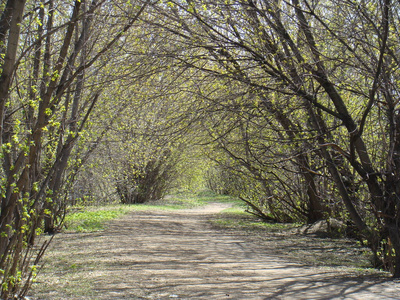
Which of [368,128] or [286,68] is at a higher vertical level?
[286,68]

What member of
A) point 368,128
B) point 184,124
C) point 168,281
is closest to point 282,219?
point 368,128

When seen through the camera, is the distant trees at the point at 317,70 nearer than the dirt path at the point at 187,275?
No

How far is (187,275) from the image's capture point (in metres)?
5.64

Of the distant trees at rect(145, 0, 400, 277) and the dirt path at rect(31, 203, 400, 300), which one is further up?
the distant trees at rect(145, 0, 400, 277)

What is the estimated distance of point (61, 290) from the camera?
4855 millimetres

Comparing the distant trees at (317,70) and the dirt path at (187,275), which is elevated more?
the distant trees at (317,70)

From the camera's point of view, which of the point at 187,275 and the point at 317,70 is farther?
the point at 317,70

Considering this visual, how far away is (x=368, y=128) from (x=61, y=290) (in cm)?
612

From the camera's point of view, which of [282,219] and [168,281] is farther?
[282,219]

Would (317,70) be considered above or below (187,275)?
above

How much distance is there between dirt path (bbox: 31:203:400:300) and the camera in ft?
15.7

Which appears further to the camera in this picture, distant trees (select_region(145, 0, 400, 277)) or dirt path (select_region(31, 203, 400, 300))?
distant trees (select_region(145, 0, 400, 277))

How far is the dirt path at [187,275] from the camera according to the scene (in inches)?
188

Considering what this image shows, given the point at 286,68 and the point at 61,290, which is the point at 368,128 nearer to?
the point at 286,68
